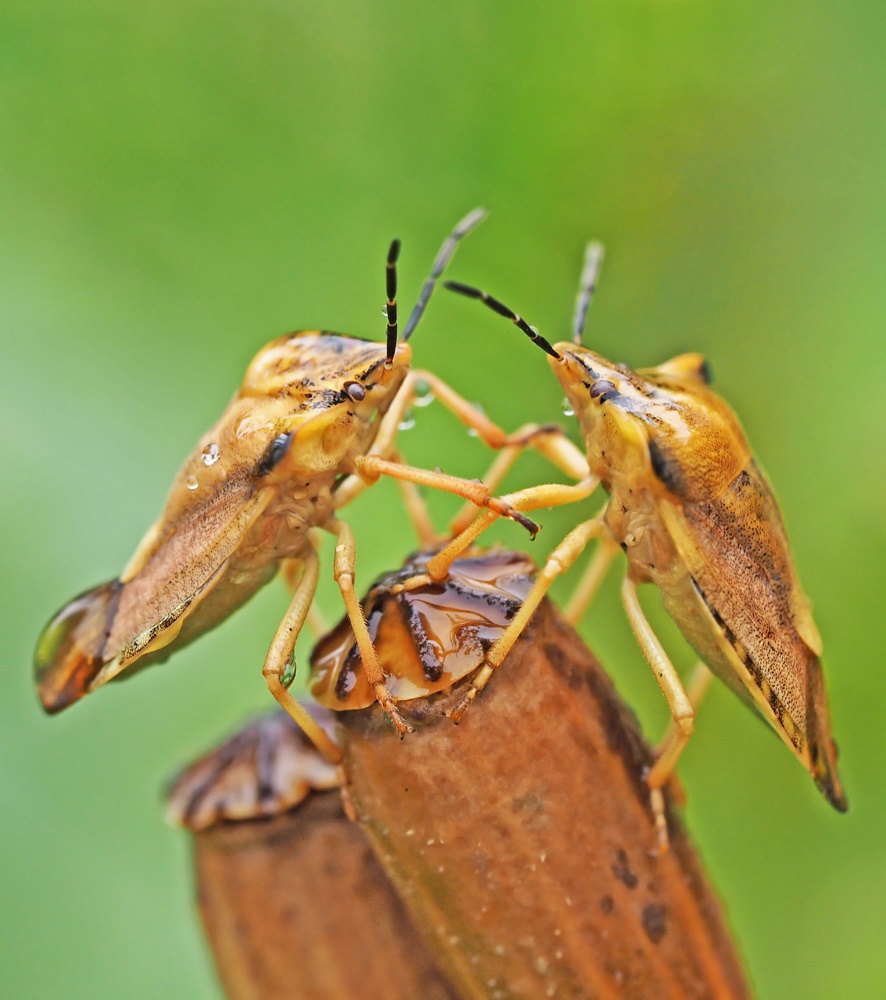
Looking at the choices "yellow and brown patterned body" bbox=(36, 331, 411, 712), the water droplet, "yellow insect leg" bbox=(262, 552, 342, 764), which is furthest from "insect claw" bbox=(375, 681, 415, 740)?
the water droplet

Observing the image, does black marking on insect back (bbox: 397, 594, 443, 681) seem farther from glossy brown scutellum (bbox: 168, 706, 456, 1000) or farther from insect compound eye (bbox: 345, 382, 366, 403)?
insect compound eye (bbox: 345, 382, 366, 403)

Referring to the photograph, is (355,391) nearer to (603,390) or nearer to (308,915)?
(603,390)

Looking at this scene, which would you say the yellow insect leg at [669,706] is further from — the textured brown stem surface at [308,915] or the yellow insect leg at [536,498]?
the textured brown stem surface at [308,915]

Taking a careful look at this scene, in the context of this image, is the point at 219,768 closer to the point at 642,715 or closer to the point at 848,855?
the point at 642,715

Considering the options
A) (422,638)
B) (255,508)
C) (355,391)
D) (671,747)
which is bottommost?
(671,747)

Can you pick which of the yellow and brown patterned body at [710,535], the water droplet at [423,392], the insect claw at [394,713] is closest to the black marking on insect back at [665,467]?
the yellow and brown patterned body at [710,535]

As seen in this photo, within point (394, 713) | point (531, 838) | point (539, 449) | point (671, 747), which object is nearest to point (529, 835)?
point (531, 838)
